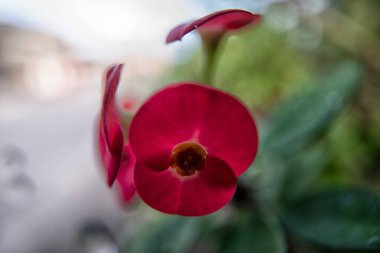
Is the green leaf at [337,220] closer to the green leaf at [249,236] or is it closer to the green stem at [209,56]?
the green leaf at [249,236]

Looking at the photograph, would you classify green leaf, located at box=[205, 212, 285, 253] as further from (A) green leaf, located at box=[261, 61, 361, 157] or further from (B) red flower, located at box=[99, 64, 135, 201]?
(B) red flower, located at box=[99, 64, 135, 201]

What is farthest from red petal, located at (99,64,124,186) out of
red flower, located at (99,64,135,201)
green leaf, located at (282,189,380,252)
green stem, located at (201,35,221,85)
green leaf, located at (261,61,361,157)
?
green leaf, located at (261,61,361,157)

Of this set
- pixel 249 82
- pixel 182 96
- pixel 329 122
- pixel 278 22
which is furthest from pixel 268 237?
pixel 278 22

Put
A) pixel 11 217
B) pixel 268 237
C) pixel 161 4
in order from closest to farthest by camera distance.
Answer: pixel 268 237 → pixel 11 217 → pixel 161 4

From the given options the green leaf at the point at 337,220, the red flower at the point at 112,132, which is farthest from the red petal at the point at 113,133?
the green leaf at the point at 337,220

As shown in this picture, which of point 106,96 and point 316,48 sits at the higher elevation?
point 106,96

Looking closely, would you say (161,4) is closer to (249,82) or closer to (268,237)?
(249,82)
